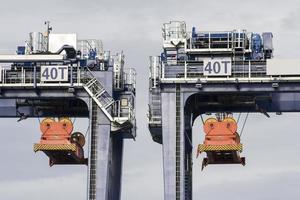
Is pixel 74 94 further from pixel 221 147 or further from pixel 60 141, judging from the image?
pixel 221 147

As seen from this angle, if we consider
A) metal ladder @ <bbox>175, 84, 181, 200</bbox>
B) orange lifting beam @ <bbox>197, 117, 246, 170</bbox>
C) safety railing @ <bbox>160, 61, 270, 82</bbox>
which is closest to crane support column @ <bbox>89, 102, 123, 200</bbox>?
metal ladder @ <bbox>175, 84, 181, 200</bbox>

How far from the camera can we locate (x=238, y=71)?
338 ft

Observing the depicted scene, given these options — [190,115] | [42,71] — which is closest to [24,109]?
[42,71]

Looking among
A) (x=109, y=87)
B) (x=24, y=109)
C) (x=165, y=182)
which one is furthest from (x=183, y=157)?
(x=24, y=109)

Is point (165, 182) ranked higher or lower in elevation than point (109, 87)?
lower

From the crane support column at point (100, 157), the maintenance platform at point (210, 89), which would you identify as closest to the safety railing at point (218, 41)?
the maintenance platform at point (210, 89)

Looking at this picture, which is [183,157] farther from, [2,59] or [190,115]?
[2,59]

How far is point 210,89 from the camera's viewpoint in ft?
338

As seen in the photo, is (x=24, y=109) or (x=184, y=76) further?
(x=24, y=109)

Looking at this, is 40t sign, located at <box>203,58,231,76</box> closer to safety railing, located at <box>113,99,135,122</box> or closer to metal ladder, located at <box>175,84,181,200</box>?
metal ladder, located at <box>175,84,181,200</box>

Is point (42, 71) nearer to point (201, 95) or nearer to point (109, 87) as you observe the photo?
point (109, 87)

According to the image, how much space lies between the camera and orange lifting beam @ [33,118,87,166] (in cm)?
10519

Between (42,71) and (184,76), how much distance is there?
11.1 meters

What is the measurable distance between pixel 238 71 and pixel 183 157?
7787mm
